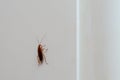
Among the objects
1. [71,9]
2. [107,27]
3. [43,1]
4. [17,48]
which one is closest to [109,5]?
[107,27]

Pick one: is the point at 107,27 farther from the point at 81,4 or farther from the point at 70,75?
the point at 70,75

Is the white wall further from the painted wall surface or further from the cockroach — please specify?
the cockroach

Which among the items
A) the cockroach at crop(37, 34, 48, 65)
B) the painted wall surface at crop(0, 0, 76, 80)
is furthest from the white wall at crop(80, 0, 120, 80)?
the cockroach at crop(37, 34, 48, 65)

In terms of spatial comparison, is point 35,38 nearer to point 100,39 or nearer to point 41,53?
point 41,53

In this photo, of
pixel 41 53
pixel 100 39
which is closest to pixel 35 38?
pixel 41 53
